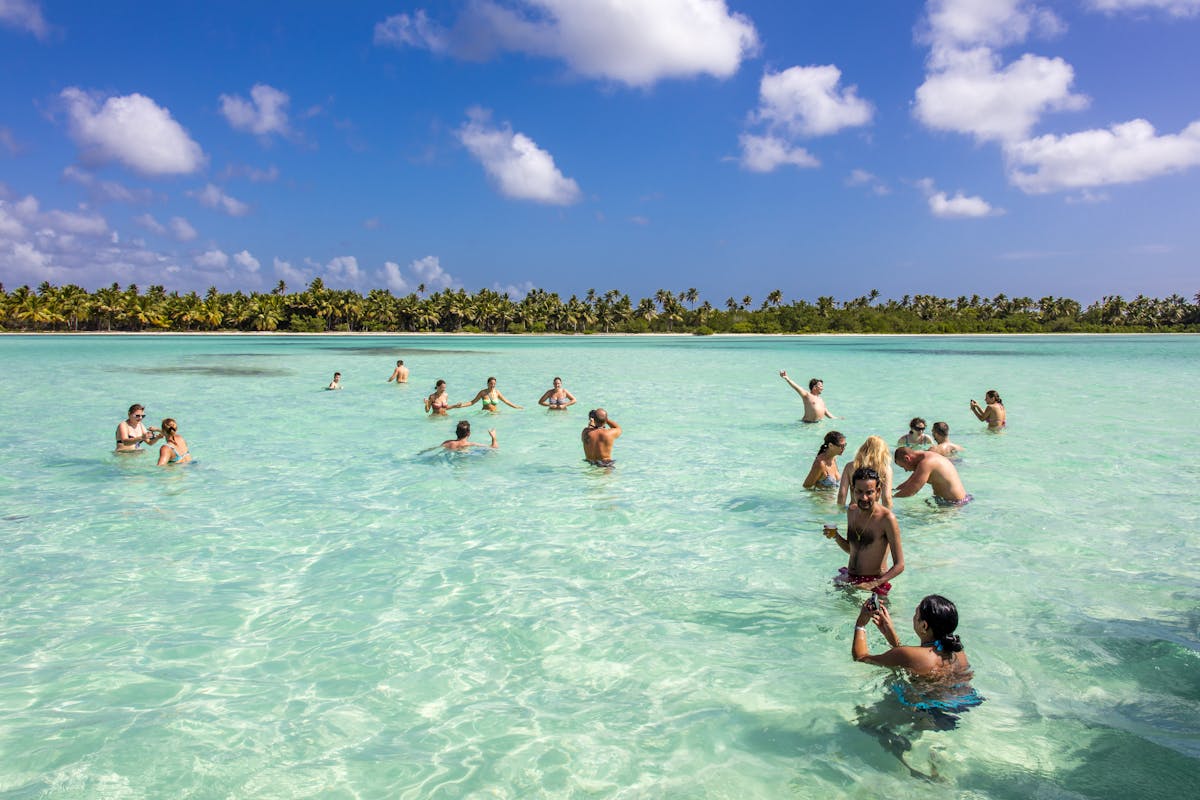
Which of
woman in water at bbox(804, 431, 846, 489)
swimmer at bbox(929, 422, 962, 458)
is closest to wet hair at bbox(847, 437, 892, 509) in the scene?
woman in water at bbox(804, 431, 846, 489)

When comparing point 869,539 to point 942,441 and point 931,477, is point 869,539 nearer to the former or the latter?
point 931,477

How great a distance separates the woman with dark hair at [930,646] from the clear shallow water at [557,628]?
1.41 ft

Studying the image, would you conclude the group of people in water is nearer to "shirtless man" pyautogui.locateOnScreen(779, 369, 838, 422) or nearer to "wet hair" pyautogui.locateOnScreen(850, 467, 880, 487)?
"wet hair" pyautogui.locateOnScreen(850, 467, 880, 487)

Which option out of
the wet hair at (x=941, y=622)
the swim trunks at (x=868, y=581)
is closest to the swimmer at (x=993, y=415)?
the swim trunks at (x=868, y=581)

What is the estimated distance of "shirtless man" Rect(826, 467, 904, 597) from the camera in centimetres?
576

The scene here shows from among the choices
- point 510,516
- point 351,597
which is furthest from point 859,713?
point 510,516

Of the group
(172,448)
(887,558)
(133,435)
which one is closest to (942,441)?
(887,558)

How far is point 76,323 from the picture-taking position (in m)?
126

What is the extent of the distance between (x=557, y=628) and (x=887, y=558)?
3.39 metres

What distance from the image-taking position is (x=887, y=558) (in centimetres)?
722

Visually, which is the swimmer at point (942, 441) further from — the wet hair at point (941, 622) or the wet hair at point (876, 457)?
the wet hair at point (941, 622)

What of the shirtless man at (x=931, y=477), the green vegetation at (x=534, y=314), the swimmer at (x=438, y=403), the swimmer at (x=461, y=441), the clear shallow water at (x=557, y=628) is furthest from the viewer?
the green vegetation at (x=534, y=314)

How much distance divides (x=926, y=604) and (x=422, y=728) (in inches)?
139

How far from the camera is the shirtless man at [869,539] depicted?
18.9 ft
